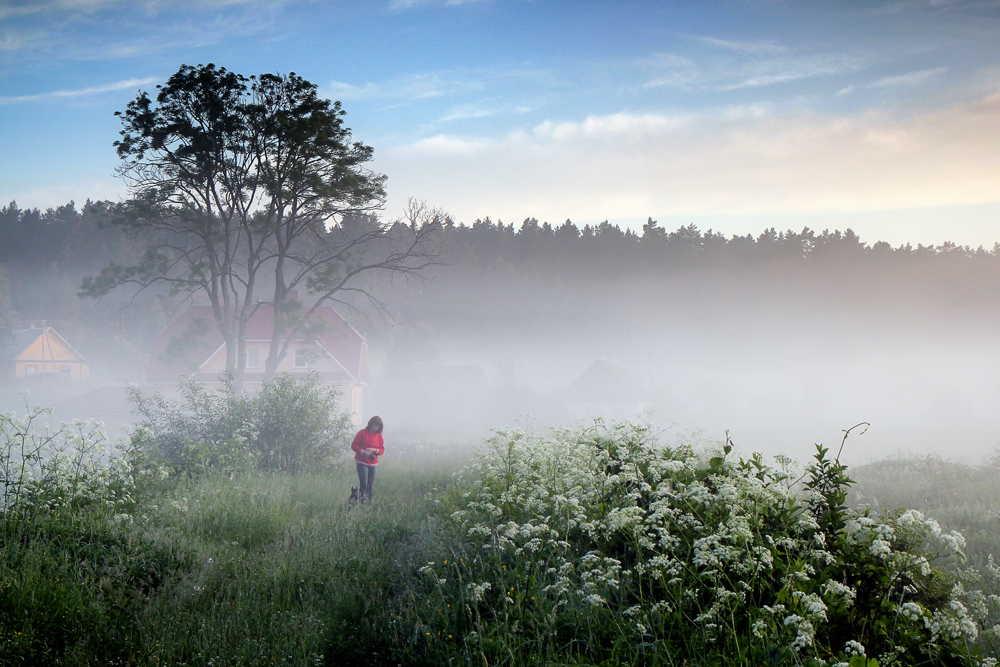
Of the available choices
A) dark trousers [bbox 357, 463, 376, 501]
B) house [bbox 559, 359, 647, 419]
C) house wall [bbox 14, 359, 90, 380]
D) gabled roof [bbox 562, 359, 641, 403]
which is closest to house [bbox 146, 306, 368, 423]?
house [bbox 559, 359, 647, 419]

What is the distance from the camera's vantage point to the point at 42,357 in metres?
66.7

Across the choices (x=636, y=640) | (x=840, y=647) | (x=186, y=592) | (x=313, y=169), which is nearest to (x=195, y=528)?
(x=186, y=592)

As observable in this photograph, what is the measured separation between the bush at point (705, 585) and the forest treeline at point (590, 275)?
56927 millimetres

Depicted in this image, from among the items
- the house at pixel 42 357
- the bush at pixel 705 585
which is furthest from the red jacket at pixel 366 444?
the house at pixel 42 357

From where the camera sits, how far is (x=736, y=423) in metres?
51.9

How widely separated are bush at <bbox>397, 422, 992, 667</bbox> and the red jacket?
5.75m

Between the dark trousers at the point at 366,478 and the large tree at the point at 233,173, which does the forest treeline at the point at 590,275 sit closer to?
the large tree at the point at 233,173

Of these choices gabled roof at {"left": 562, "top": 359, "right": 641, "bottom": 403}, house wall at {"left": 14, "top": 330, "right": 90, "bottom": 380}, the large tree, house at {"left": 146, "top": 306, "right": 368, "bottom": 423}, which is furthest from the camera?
house wall at {"left": 14, "top": 330, "right": 90, "bottom": 380}

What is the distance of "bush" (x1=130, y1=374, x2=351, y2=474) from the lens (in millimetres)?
14445

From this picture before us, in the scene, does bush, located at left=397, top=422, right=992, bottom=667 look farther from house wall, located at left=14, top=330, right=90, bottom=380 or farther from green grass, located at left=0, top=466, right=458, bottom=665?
house wall, located at left=14, top=330, right=90, bottom=380

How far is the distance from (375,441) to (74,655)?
7449 millimetres

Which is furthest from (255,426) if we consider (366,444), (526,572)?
(526,572)

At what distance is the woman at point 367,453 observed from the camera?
11653 mm

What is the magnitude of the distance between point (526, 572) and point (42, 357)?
7909 cm
